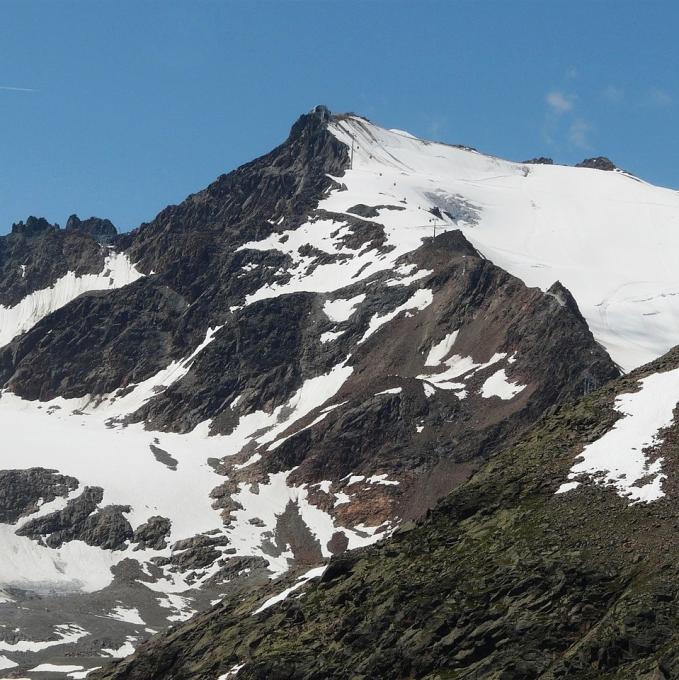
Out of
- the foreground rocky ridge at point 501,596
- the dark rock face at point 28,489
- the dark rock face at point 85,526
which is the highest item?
the dark rock face at point 28,489

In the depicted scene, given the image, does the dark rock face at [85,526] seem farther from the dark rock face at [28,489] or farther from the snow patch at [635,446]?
the snow patch at [635,446]

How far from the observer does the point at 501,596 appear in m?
45.7

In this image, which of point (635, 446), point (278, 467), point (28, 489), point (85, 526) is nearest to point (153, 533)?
point (85, 526)

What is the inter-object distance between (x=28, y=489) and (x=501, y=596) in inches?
5155

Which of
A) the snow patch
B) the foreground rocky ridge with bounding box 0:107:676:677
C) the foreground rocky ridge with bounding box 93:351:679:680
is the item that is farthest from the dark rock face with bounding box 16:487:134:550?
the snow patch

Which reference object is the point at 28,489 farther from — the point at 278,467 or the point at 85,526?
the point at 278,467

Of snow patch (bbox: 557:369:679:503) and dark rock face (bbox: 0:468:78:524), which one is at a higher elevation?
dark rock face (bbox: 0:468:78:524)

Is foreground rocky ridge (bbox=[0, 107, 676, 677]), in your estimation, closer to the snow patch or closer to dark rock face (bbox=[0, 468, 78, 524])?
dark rock face (bbox=[0, 468, 78, 524])

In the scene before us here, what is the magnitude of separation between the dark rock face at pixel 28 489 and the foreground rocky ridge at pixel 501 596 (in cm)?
10433

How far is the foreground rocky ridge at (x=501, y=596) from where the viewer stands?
4047 cm

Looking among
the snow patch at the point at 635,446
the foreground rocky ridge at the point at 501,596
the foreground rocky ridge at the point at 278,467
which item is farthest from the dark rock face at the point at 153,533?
the snow patch at the point at 635,446

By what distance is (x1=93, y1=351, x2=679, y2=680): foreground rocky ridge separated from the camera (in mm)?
40469

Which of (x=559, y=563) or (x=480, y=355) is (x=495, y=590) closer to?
(x=559, y=563)

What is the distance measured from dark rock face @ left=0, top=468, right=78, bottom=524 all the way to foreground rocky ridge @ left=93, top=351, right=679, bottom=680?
104 meters
